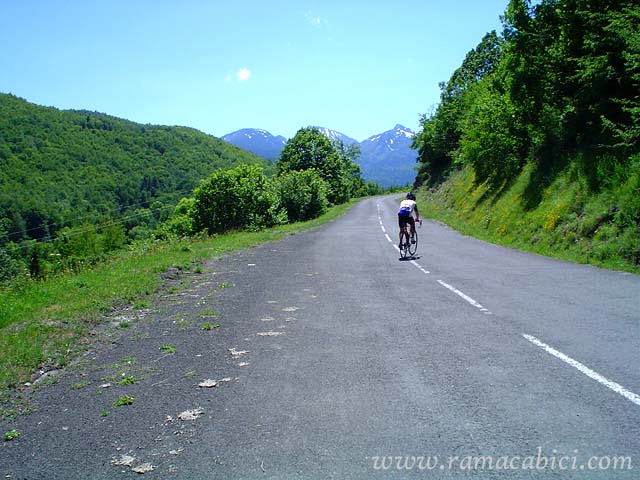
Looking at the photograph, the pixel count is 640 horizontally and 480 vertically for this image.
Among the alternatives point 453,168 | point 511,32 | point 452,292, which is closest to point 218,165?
point 453,168

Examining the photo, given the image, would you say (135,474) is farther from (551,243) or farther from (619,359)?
(551,243)

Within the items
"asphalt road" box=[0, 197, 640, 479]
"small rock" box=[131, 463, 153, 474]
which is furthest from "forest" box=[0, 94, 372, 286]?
"small rock" box=[131, 463, 153, 474]

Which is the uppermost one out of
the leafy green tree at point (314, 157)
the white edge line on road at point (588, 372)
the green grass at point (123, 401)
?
the leafy green tree at point (314, 157)

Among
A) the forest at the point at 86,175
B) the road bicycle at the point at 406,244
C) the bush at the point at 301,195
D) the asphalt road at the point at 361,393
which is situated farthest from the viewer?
the forest at the point at 86,175

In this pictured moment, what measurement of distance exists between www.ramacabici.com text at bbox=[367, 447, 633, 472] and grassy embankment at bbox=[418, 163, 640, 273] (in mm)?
9569

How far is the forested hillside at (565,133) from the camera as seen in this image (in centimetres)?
1449

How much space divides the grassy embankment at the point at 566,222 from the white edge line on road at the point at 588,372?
7.02 metres

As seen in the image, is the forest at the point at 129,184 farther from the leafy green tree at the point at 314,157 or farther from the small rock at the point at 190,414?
the small rock at the point at 190,414

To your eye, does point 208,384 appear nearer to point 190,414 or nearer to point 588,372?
point 190,414

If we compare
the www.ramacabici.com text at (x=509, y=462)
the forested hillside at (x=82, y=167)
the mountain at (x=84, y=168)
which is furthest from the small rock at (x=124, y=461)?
the forested hillside at (x=82, y=167)

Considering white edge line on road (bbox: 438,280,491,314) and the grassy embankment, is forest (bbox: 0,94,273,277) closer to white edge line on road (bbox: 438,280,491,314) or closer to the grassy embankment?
the grassy embankment

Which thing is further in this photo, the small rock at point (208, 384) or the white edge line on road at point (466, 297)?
the white edge line on road at point (466, 297)

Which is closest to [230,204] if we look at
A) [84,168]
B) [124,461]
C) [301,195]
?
[301,195]

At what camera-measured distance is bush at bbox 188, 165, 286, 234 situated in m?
36.7
